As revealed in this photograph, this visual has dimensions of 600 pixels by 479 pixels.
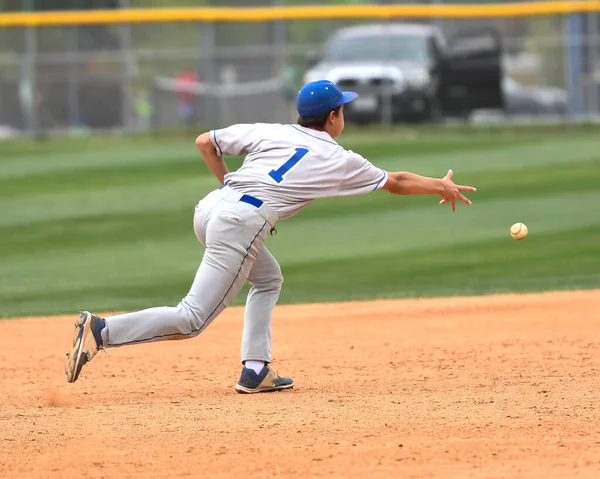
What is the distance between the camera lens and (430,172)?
55.0ft

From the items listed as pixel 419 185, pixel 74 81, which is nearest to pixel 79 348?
pixel 419 185

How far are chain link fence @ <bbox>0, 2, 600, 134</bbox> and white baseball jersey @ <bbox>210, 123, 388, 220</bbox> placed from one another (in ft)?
53.8

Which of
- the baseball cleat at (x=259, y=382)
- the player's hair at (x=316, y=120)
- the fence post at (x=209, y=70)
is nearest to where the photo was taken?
the player's hair at (x=316, y=120)

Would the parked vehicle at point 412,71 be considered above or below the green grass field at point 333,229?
above

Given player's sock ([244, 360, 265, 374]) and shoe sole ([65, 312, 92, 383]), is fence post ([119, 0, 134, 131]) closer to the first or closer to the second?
player's sock ([244, 360, 265, 374])

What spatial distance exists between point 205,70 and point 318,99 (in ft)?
57.9

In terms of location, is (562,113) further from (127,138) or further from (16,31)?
(16,31)

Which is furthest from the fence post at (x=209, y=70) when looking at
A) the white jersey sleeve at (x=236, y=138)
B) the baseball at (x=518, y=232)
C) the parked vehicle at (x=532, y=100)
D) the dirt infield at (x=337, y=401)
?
the white jersey sleeve at (x=236, y=138)

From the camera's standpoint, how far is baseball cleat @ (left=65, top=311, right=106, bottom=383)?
599cm

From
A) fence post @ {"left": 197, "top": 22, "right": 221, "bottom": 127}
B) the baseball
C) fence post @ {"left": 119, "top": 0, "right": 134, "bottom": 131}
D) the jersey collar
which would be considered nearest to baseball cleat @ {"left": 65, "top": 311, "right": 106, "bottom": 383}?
the jersey collar

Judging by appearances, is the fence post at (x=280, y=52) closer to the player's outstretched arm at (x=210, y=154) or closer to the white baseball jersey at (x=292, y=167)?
the player's outstretched arm at (x=210, y=154)

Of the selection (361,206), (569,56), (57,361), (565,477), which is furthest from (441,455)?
(569,56)

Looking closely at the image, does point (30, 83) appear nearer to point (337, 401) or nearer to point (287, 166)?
point (287, 166)

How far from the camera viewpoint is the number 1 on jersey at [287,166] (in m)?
6.11
